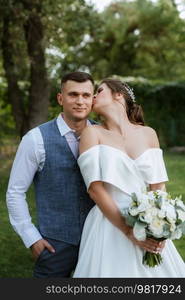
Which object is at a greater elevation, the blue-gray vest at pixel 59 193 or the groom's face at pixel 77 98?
the groom's face at pixel 77 98

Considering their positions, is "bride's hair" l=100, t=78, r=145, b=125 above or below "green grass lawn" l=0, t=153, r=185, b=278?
above

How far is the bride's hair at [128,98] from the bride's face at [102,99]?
32mm

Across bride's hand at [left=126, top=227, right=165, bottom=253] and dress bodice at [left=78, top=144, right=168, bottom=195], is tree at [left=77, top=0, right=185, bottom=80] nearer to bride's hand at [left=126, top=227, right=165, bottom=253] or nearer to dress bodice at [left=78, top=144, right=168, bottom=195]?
dress bodice at [left=78, top=144, right=168, bottom=195]

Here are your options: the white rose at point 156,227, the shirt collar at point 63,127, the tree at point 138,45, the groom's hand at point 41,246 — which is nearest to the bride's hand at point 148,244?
the white rose at point 156,227

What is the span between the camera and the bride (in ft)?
9.64

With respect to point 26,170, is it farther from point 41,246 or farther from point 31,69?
point 31,69

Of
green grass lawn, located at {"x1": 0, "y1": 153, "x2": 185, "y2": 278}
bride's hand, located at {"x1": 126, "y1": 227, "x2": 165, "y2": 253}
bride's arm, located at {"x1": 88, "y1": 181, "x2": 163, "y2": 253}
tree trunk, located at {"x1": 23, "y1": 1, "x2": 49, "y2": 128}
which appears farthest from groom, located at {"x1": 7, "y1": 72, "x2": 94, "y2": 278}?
tree trunk, located at {"x1": 23, "y1": 1, "x2": 49, "y2": 128}

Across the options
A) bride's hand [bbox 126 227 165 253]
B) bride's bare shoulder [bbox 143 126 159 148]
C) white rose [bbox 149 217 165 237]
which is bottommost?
bride's hand [bbox 126 227 165 253]

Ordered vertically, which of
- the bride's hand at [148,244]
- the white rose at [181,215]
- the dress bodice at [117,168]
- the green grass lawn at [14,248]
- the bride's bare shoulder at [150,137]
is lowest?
the green grass lawn at [14,248]

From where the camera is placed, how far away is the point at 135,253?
300cm

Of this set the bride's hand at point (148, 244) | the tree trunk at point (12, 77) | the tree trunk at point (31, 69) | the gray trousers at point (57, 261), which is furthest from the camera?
the tree trunk at point (12, 77)

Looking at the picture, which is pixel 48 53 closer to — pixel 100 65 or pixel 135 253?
pixel 135 253

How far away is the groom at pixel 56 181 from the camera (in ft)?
10.2

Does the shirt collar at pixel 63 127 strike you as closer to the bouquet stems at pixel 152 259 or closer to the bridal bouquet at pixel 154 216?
the bridal bouquet at pixel 154 216
